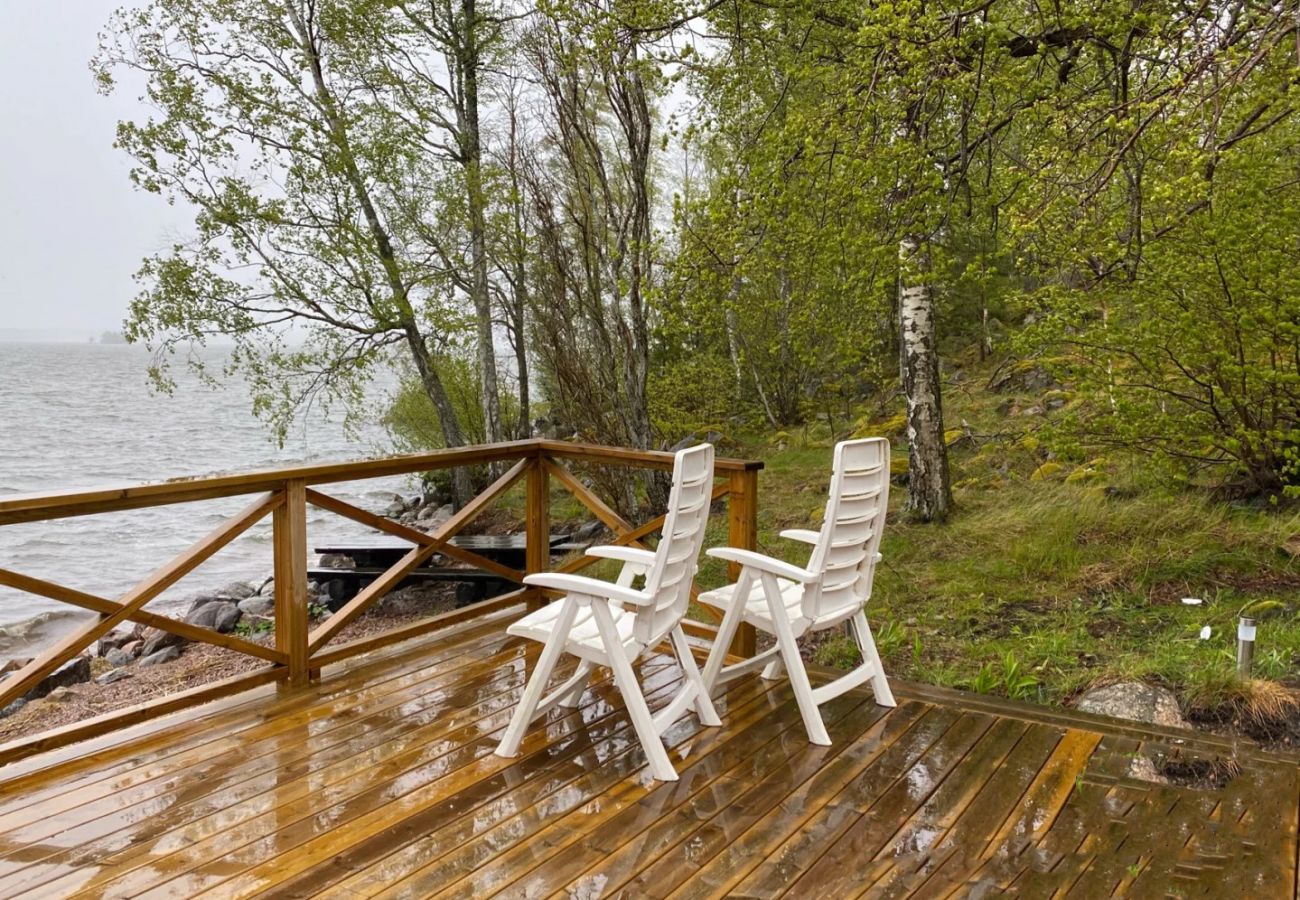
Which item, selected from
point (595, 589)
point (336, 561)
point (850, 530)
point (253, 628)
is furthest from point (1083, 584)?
point (253, 628)

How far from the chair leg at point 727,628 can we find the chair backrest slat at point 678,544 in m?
0.22

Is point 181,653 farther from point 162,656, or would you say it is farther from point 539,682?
point 539,682

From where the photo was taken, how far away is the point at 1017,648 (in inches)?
186

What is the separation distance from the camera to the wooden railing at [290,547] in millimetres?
2938

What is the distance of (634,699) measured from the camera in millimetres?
2896

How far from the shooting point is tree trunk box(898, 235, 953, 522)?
6906mm

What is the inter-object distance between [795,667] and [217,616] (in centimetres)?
783

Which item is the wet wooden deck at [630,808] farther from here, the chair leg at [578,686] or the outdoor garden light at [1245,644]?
the outdoor garden light at [1245,644]

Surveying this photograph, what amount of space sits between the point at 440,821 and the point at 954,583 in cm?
418

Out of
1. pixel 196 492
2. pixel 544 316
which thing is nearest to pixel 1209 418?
pixel 544 316

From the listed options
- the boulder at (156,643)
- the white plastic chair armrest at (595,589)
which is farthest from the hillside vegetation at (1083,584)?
the boulder at (156,643)

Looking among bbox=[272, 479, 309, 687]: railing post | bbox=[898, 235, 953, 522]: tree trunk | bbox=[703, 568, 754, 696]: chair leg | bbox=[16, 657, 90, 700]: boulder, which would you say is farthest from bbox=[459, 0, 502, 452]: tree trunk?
bbox=[703, 568, 754, 696]: chair leg

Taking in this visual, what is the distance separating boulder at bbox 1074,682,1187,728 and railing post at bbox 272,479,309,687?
3.45m

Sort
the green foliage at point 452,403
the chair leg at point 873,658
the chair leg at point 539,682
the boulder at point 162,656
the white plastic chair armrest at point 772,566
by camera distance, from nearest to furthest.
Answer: the chair leg at point 539,682, the white plastic chair armrest at point 772,566, the chair leg at point 873,658, the boulder at point 162,656, the green foliage at point 452,403
